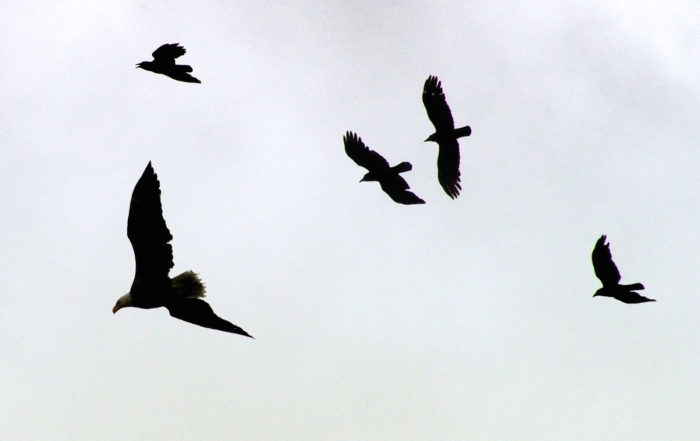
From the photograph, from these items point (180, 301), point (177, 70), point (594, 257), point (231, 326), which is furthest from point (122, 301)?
point (594, 257)

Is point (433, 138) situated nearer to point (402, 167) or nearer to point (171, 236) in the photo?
point (402, 167)

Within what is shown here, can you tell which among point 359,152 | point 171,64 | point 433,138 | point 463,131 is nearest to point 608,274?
point 463,131

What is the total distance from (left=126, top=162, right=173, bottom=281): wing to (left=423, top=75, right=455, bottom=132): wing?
6.21 metres

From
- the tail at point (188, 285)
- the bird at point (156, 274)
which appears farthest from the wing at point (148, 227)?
the tail at point (188, 285)

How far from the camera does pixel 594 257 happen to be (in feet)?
45.1

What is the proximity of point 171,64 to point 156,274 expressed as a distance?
451 cm

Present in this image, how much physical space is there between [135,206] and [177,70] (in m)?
4.21

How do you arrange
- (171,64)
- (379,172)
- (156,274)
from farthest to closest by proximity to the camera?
(379,172)
(171,64)
(156,274)

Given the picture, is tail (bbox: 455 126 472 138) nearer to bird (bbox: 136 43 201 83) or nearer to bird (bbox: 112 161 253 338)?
bird (bbox: 136 43 201 83)

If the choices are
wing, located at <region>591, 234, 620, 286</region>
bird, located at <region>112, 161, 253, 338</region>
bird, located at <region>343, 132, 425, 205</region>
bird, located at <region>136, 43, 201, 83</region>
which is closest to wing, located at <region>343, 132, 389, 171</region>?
bird, located at <region>343, 132, 425, 205</region>

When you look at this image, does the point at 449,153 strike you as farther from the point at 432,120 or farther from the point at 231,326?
the point at 231,326

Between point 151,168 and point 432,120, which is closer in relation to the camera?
point 151,168

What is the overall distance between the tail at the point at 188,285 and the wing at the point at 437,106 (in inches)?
234

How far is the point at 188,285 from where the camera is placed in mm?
12031
